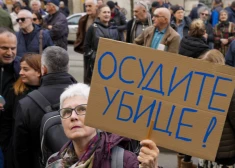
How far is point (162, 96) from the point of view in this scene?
2705 millimetres

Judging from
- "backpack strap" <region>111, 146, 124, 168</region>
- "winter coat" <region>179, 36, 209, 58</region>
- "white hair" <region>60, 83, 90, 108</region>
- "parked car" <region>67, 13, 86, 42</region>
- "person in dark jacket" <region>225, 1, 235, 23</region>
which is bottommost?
"parked car" <region>67, 13, 86, 42</region>

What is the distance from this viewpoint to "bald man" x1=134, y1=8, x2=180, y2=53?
7816 mm

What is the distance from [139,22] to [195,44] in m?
2.69

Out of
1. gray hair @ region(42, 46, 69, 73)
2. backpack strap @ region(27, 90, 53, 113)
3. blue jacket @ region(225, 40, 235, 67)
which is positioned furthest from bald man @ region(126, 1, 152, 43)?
backpack strap @ region(27, 90, 53, 113)

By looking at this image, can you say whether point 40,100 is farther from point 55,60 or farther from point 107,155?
point 107,155

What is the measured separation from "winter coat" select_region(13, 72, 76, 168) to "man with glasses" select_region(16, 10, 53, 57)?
125 inches

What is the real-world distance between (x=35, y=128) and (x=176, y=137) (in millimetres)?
1692

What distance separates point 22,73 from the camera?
15.2ft

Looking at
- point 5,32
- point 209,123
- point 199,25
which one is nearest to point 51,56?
point 5,32

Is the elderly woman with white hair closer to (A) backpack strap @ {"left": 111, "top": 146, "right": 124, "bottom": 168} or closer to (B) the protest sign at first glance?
(A) backpack strap @ {"left": 111, "top": 146, "right": 124, "bottom": 168}

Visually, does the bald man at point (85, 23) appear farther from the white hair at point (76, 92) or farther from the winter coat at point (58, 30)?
the white hair at point (76, 92)

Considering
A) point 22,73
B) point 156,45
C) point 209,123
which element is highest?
point 209,123

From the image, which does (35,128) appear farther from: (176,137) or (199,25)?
(199,25)

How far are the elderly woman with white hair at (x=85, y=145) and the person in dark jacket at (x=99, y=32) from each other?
5729 mm
